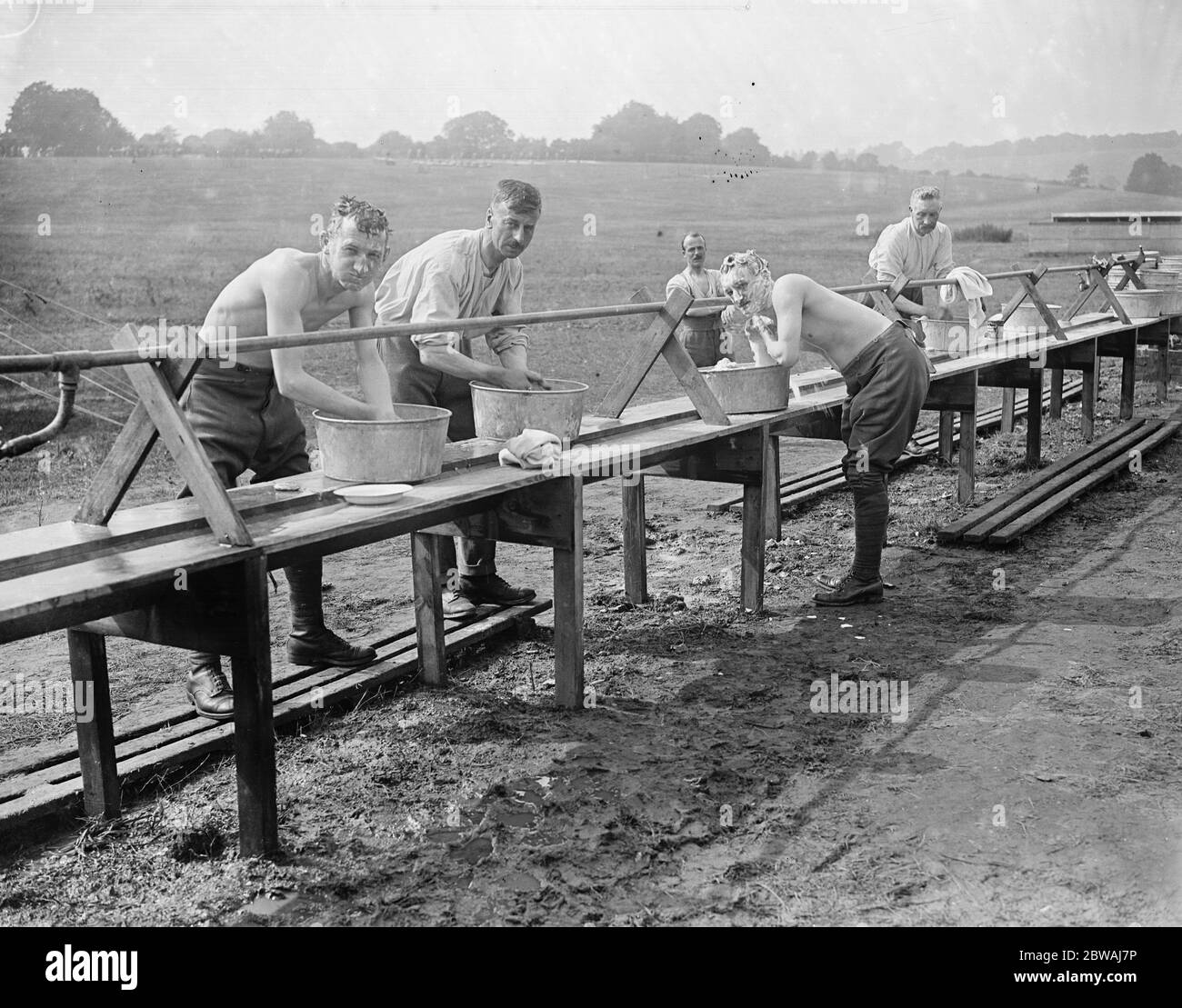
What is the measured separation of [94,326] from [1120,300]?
13138 millimetres

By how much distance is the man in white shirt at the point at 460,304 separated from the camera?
4.95 metres

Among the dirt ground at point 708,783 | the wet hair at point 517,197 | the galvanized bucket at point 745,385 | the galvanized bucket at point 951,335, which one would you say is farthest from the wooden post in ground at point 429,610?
the galvanized bucket at point 951,335

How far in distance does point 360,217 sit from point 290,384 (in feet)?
1.99

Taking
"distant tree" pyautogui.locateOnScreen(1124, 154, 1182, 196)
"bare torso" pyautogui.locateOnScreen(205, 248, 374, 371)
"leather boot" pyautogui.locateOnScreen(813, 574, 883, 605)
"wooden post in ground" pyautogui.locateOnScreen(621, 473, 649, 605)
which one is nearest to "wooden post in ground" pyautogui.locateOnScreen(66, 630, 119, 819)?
"bare torso" pyautogui.locateOnScreen(205, 248, 374, 371)

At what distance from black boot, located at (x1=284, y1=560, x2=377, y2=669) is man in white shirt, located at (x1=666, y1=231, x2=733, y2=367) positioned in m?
4.69

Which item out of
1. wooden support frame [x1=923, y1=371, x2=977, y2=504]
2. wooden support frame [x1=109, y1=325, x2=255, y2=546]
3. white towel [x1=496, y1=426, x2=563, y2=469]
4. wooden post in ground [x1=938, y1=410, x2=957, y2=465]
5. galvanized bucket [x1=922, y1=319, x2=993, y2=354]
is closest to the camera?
wooden support frame [x1=109, y1=325, x2=255, y2=546]

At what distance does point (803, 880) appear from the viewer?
11.1 feet

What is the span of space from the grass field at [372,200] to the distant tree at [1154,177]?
1.26 m

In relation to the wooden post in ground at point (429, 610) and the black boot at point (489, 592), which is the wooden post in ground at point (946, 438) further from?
the wooden post in ground at point (429, 610)

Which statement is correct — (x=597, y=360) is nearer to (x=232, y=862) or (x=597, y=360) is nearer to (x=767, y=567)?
(x=767, y=567)

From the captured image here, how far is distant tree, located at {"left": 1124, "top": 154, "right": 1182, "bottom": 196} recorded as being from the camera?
36969 millimetres

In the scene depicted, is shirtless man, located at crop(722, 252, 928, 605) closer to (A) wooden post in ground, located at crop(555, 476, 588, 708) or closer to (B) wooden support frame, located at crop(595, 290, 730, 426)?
(B) wooden support frame, located at crop(595, 290, 730, 426)

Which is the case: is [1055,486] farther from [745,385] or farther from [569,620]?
[569,620]

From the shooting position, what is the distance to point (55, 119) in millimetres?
25578
